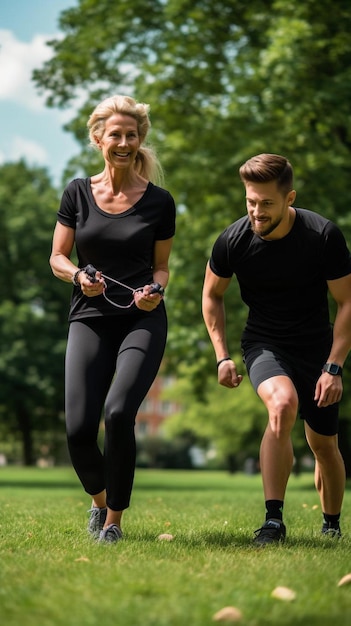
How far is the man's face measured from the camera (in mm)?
5387

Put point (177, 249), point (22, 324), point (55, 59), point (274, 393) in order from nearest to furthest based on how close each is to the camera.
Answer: point (274, 393) < point (177, 249) < point (55, 59) < point (22, 324)

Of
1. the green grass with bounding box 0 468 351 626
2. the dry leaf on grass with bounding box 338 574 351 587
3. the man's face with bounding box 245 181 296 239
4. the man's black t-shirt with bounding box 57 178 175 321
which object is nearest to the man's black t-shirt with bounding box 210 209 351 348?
the man's face with bounding box 245 181 296 239

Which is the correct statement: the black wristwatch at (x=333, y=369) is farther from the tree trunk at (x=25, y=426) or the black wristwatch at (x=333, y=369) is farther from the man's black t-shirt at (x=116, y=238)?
the tree trunk at (x=25, y=426)

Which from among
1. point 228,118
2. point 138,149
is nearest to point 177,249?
point 228,118

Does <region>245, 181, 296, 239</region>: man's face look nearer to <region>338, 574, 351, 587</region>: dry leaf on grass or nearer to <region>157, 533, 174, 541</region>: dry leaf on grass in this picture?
<region>157, 533, 174, 541</region>: dry leaf on grass

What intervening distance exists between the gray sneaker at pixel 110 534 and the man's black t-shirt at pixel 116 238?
130 centimetres

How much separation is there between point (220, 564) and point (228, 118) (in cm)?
1501

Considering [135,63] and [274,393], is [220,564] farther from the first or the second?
[135,63]

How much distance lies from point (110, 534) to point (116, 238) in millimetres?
1798

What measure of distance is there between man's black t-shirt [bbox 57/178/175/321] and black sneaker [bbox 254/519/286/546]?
1.56m

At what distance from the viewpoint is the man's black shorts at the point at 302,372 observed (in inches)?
220

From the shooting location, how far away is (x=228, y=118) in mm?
18484

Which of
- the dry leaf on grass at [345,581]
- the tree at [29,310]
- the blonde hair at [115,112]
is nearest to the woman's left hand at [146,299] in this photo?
the blonde hair at [115,112]

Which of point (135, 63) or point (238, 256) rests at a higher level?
point (135, 63)
